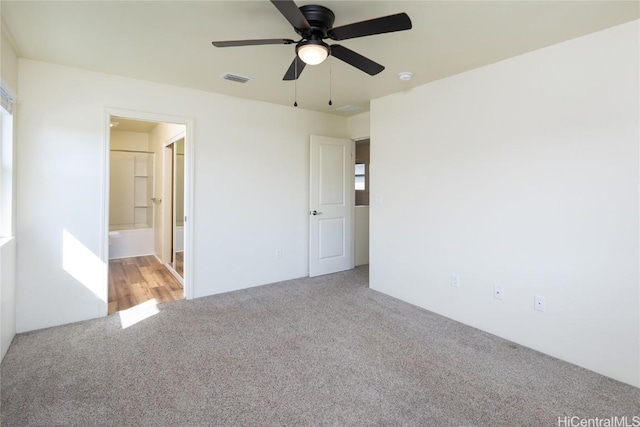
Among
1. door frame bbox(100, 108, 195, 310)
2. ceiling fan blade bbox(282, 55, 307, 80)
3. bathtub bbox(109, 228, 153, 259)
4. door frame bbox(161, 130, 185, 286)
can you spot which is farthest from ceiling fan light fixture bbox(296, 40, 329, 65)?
bathtub bbox(109, 228, 153, 259)

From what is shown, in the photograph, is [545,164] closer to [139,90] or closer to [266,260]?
[266,260]

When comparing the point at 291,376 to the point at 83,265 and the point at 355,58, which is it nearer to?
the point at 355,58

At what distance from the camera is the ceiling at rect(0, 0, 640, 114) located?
6.64 ft

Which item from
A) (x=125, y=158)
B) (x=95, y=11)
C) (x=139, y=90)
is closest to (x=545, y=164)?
(x=95, y=11)

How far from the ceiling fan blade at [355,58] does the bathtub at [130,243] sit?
5.44m

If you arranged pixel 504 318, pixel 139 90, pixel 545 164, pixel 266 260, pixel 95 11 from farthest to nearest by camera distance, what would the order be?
pixel 266 260 < pixel 139 90 < pixel 504 318 < pixel 545 164 < pixel 95 11

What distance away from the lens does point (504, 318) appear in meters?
2.85

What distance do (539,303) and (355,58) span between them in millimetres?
2355

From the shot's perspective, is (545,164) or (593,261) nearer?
(593,261)

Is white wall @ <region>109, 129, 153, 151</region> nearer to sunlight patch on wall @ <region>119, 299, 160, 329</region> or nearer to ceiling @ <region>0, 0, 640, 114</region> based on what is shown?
ceiling @ <region>0, 0, 640, 114</region>

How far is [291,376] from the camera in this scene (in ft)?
7.36

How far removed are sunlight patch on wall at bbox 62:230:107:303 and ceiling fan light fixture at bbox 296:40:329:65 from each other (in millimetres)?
2736

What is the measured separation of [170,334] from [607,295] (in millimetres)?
3376

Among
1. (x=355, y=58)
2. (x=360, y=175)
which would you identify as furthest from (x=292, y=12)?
(x=360, y=175)
